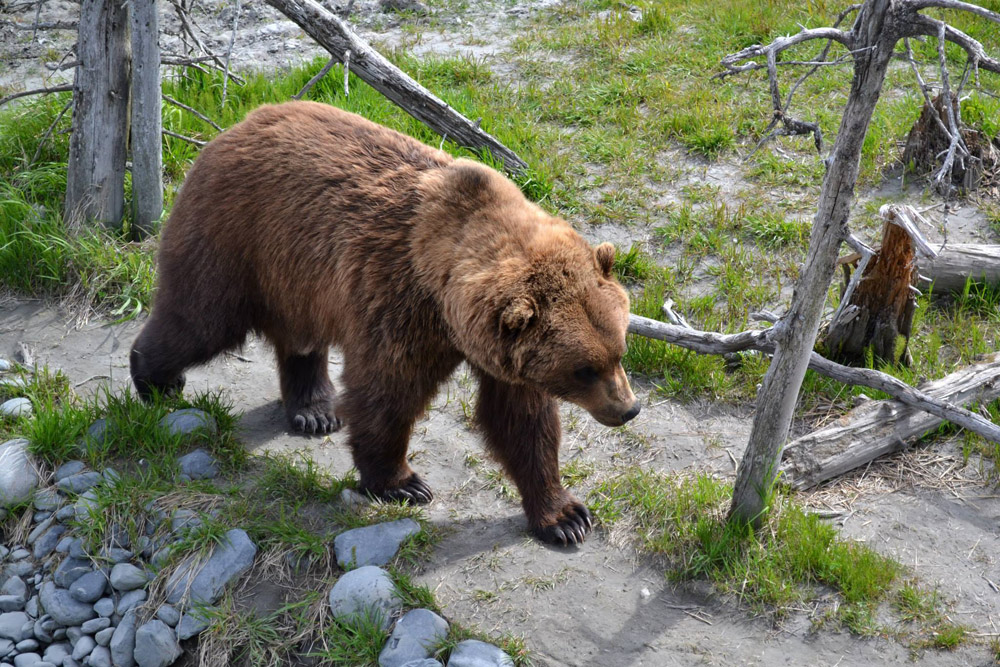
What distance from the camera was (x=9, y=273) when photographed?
5.84 meters

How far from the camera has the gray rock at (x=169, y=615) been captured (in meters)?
3.94

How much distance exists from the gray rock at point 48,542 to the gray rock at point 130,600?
0.49 m

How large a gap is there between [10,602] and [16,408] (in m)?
1.17

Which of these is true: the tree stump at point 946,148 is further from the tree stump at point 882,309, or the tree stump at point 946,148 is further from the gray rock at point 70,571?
the gray rock at point 70,571

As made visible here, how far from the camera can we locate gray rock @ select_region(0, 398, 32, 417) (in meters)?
4.87

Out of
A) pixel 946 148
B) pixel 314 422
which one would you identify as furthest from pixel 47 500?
pixel 946 148

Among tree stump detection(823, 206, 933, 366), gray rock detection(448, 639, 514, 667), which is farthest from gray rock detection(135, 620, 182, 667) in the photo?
tree stump detection(823, 206, 933, 366)

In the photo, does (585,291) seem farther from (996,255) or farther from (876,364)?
(996,255)

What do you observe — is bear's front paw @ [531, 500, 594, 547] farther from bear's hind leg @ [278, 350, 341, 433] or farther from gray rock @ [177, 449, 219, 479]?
gray rock @ [177, 449, 219, 479]

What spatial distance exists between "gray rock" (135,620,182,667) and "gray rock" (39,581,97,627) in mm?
337

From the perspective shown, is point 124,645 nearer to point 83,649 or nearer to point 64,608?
point 83,649

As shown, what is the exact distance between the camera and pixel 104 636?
400 centimetres

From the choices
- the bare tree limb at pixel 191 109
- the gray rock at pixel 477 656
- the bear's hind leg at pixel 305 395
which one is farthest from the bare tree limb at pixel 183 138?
the gray rock at pixel 477 656

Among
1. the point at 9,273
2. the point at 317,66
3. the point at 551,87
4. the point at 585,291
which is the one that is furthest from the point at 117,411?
the point at 551,87
